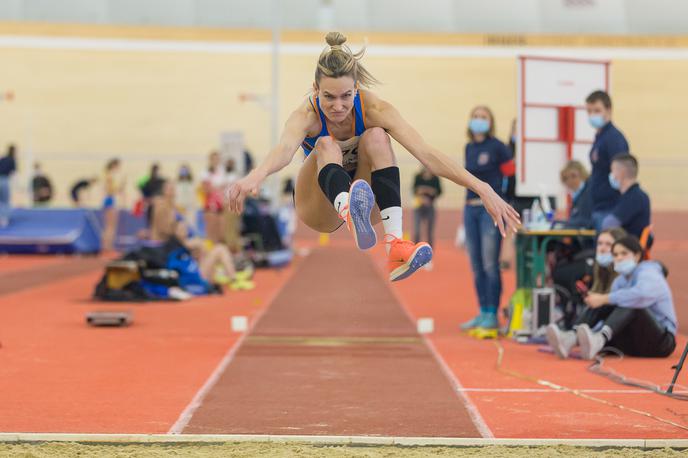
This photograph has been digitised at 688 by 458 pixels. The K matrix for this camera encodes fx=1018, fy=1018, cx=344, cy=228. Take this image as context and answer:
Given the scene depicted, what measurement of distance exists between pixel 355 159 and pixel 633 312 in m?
3.20

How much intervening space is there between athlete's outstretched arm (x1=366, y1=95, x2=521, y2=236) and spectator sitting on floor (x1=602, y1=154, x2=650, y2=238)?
11.2 feet

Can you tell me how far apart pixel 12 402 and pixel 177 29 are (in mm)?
28303

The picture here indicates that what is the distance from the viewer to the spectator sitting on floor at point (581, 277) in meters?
8.21

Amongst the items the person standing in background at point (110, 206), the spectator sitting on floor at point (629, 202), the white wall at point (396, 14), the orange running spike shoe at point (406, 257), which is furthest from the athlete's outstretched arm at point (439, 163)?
the white wall at point (396, 14)

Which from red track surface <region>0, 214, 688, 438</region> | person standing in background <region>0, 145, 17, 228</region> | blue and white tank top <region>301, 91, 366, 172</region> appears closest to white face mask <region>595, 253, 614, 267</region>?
red track surface <region>0, 214, 688, 438</region>

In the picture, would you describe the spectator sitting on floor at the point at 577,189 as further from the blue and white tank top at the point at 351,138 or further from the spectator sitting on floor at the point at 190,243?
the spectator sitting on floor at the point at 190,243

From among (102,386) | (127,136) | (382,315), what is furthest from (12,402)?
(127,136)

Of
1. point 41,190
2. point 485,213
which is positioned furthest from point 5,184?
point 485,213

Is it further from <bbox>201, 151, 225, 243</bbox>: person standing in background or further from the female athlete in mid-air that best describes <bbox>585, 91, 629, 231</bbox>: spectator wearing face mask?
<bbox>201, 151, 225, 243</bbox>: person standing in background

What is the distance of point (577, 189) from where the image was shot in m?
9.83

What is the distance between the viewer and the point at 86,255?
21.5 metres

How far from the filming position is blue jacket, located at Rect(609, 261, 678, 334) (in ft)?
25.4

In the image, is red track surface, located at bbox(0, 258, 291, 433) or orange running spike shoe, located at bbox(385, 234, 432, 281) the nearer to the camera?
orange running spike shoe, located at bbox(385, 234, 432, 281)

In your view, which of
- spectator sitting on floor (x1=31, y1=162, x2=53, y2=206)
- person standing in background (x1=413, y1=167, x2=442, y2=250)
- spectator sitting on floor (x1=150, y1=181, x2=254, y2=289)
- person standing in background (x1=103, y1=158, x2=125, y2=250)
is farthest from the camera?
spectator sitting on floor (x1=31, y1=162, x2=53, y2=206)
